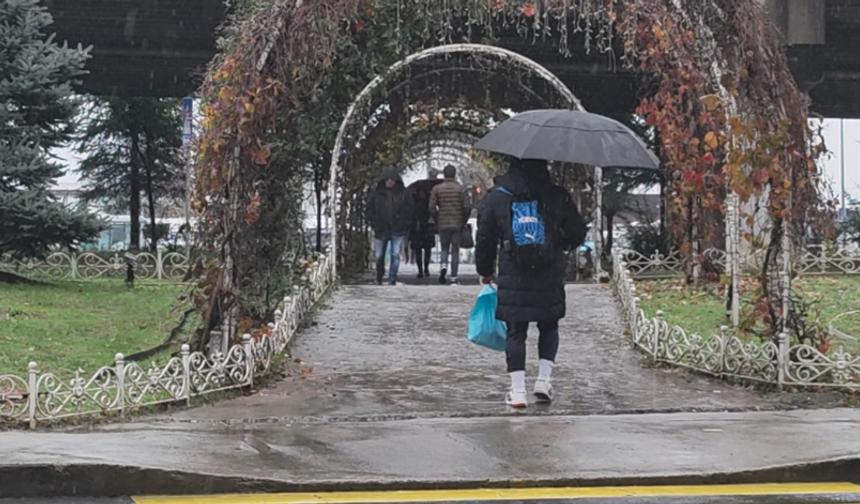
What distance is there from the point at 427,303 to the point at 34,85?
6.35 meters

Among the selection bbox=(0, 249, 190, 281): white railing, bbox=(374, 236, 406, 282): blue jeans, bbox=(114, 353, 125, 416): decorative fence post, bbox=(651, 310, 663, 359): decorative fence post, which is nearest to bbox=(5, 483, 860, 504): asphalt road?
bbox=(114, 353, 125, 416): decorative fence post

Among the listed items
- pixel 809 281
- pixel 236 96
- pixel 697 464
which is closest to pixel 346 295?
pixel 236 96

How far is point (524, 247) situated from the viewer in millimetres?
7852

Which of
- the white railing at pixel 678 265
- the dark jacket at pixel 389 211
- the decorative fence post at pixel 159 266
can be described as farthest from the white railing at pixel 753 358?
the decorative fence post at pixel 159 266

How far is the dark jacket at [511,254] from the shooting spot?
7.92 metres

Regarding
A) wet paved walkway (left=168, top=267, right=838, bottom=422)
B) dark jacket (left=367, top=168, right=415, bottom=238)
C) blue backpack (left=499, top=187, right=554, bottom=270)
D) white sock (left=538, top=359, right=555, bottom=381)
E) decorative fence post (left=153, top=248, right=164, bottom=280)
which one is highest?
dark jacket (left=367, top=168, right=415, bottom=238)

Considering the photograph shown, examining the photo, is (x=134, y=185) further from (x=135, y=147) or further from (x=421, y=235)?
(x=421, y=235)

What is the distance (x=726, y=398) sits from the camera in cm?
862

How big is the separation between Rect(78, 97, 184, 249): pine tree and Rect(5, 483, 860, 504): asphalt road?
23.0 meters

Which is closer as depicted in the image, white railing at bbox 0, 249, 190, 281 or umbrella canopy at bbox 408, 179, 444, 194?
white railing at bbox 0, 249, 190, 281

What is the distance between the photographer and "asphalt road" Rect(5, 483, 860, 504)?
5684mm

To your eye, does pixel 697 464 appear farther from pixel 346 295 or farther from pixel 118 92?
pixel 118 92

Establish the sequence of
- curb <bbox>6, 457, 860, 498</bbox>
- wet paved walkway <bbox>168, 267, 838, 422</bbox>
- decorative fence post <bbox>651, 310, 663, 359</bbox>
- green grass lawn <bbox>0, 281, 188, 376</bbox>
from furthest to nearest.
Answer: green grass lawn <bbox>0, 281, 188, 376</bbox>
decorative fence post <bbox>651, 310, 663, 359</bbox>
wet paved walkway <bbox>168, 267, 838, 422</bbox>
curb <bbox>6, 457, 860, 498</bbox>

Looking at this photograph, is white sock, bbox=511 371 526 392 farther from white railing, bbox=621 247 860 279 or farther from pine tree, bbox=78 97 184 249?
pine tree, bbox=78 97 184 249
